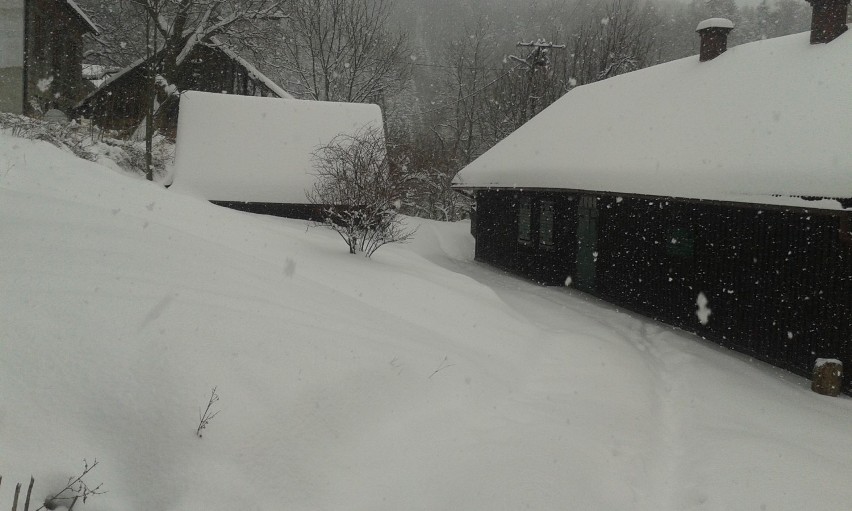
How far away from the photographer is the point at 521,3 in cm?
5922

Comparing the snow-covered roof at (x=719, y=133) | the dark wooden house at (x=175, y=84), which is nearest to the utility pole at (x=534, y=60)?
the snow-covered roof at (x=719, y=133)

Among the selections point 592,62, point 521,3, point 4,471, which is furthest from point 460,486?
point 521,3

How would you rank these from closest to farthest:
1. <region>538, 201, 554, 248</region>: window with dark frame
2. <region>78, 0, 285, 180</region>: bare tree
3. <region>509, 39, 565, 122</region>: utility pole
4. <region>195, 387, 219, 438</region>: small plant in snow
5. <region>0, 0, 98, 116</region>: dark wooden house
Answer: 1. <region>195, 387, 219, 438</region>: small plant in snow
2. <region>538, 201, 554, 248</region>: window with dark frame
3. <region>0, 0, 98, 116</region>: dark wooden house
4. <region>78, 0, 285, 180</region>: bare tree
5. <region>509, 39, 565, 122</region>: utility pole

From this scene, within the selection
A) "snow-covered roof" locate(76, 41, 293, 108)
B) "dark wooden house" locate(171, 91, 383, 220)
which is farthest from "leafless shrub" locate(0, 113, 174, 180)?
"snow-covered roof" locate(76, 41, 293, 108)

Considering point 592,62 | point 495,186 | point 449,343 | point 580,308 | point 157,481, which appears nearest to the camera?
point 157,481

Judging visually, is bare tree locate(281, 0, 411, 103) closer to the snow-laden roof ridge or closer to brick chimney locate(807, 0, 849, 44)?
the snow-laden roof ridge

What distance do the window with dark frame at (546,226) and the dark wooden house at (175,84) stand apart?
13119 mm

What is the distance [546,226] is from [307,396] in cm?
1161

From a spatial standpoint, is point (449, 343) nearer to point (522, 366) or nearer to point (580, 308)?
point (522, 366)

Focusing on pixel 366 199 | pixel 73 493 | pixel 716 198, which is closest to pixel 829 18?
pixel 716 198

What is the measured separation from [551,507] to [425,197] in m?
26.0

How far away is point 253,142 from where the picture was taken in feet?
56.9

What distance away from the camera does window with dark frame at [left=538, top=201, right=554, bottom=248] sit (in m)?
14.9

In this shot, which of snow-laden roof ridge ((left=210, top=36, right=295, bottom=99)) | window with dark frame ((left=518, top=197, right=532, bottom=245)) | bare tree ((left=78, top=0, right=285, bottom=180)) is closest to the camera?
window with dark frame ((left=518, top=197, right=532, bottom=245))
